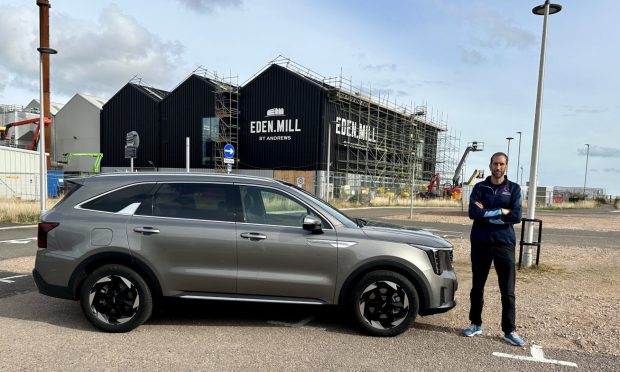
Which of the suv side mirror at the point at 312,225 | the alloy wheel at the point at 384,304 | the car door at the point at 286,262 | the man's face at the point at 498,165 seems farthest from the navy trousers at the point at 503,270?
the suv side mirror at the point at 312,225

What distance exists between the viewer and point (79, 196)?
520 cm

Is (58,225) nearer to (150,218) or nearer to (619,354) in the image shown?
(150,218)

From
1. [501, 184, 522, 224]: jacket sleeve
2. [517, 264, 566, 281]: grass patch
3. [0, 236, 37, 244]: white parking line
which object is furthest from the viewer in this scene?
[0, 236, 37, 244]: white parking line

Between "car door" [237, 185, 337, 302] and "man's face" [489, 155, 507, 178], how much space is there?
1841 mm

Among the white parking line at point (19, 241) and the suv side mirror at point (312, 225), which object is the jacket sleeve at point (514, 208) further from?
the white parking line at point (19, 241)

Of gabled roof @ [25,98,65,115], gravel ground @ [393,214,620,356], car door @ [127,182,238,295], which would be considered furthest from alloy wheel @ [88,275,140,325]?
gabled roof @ [25,98,65,115]

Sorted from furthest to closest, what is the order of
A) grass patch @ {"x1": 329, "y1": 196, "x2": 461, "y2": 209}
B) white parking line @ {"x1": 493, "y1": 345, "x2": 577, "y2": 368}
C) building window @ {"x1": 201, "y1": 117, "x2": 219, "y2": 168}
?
1. building window @ {"x1": 201, "y1": 117, "x2": 219, "y2": 168}
2. grass patch @ {"x1": 329, "y1": 196, "x2": 461, "y2": 209}
3. white parking line @ {"x1": 493, "y1": 345, "x2": 577, "y2": 368}

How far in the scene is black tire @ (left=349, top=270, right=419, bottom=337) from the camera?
15.9 ft

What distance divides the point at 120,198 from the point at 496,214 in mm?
4064

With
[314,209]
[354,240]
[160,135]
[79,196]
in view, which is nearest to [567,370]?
[354,240]

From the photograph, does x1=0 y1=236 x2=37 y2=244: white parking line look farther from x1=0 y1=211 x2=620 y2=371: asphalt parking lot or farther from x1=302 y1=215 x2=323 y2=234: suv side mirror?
x1=302 y1=215 x2=323 y2=234: suv side mirror

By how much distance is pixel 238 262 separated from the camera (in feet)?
16.0

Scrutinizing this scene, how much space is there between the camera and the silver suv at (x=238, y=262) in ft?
15.9

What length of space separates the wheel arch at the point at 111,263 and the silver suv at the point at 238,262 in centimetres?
1
